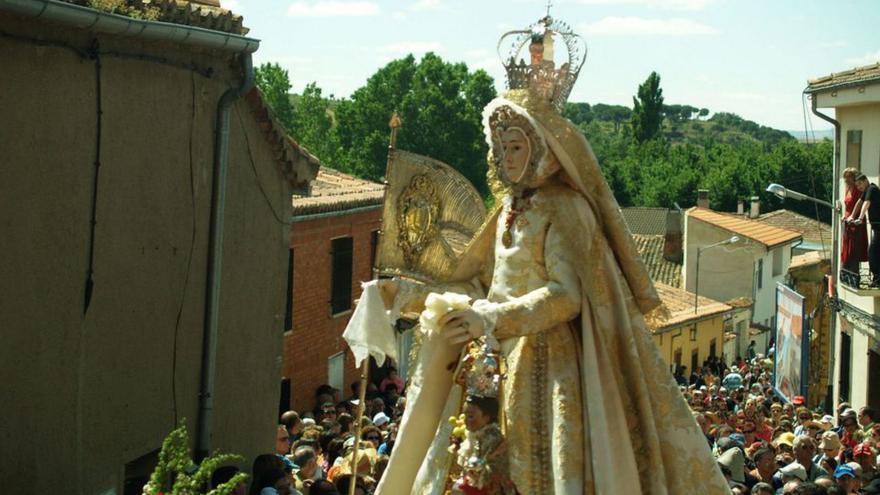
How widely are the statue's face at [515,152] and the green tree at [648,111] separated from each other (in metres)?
91.8

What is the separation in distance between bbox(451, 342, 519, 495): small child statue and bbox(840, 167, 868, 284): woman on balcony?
13768mm

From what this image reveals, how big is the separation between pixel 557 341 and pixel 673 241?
4057 cm

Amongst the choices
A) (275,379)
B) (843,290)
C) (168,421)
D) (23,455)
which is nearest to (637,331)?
(23,455)

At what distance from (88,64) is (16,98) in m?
0.91

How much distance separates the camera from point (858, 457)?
10953 mm

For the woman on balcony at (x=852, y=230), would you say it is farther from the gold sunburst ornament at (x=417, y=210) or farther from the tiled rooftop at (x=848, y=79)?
the gold sunburst ornament at (x=417, y=210)

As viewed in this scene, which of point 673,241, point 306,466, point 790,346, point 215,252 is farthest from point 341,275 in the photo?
point 673,241

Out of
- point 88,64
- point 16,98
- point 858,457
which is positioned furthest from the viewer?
point 858,457

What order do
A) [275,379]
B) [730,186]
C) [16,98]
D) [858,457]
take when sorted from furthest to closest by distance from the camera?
[730,186], [275,379], [858,457], [16,98]

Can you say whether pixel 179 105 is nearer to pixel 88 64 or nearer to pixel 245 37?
pixel 245 37

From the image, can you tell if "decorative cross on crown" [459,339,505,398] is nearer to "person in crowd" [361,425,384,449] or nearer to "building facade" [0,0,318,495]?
"building facade" [0,0,318,495]

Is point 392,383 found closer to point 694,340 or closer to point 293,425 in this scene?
point 293,425

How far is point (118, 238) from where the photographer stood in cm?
912

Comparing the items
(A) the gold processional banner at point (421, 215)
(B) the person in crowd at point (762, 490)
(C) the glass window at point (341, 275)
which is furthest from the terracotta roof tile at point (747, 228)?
(A) the gold processional banner at point (421, 215)
